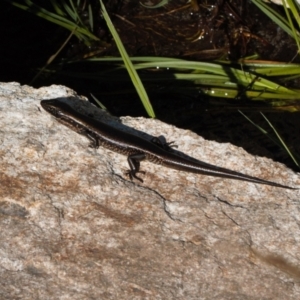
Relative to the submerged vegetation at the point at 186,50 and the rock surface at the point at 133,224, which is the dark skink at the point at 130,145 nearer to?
the rock surface at the point at 133,224

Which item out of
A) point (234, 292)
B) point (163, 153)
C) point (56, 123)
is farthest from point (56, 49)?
point (234, 292)

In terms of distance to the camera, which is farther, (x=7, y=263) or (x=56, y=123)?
(x=56, y=123)

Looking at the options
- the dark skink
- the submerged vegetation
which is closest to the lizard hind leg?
the dark skink

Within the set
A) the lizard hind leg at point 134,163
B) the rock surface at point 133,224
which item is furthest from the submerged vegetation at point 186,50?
the rock surface at point 133,224

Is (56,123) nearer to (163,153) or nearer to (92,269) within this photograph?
(163,153)

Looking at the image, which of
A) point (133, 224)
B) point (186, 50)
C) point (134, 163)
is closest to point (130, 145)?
point (134, 163)

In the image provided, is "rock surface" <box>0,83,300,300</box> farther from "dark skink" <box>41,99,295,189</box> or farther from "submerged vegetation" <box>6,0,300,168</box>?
"submerged vegetation" <box>6,0,300,168</box>
